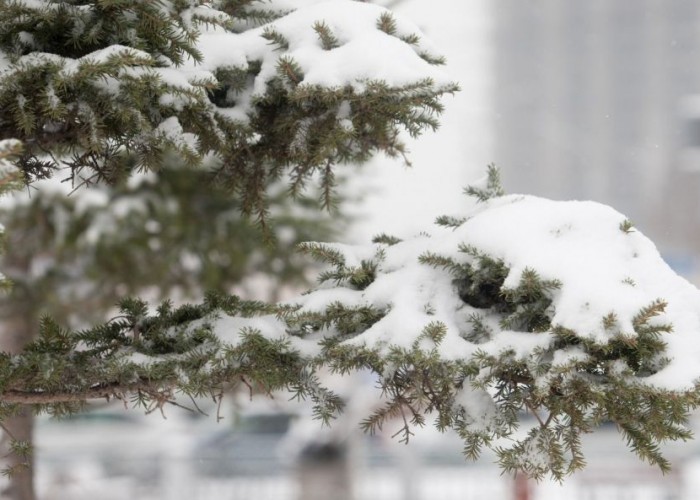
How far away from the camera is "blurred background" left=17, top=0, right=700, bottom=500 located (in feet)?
26.9

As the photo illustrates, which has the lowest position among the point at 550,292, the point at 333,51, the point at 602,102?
the point at 602,102

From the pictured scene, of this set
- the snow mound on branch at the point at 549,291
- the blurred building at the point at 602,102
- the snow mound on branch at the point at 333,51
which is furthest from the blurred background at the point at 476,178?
the snow mound on branch at the point at 333,51

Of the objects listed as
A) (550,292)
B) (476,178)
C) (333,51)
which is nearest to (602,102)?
(476,178)

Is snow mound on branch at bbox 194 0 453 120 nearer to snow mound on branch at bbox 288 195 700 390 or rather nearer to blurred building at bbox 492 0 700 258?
snow mound on branch at bbox 288 195 700 390

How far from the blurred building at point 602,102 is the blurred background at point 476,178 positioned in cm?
5

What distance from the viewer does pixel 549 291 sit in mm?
1707

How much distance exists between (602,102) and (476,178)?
18498mm

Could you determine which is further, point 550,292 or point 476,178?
point 476,178

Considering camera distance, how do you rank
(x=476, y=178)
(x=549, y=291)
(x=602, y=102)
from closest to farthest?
(x=549, y=291), (x=476, y=178), (x=602, y=102)

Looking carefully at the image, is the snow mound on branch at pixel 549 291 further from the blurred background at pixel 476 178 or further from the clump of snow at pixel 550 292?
the blurred background at pixel 476 178

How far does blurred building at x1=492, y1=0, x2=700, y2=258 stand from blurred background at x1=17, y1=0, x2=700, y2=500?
55mm

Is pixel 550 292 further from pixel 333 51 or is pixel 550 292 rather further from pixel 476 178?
pixel 476 178

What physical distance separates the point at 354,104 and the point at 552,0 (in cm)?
2660

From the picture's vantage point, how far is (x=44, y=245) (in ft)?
16.2
